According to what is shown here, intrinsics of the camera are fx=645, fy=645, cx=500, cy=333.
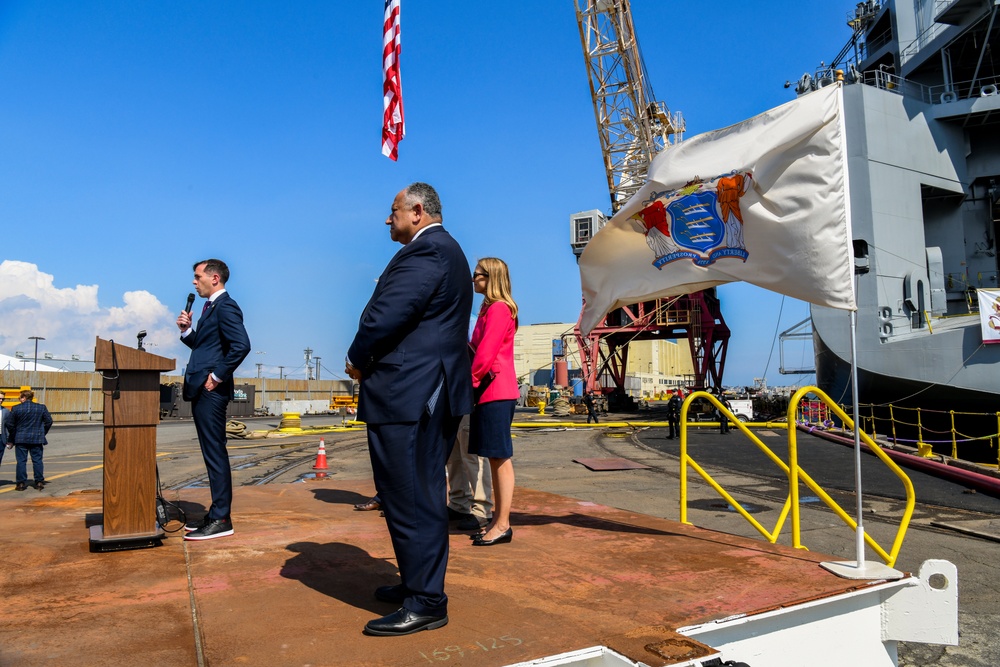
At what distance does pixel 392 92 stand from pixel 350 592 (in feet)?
18.7

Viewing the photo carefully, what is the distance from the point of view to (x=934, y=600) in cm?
276

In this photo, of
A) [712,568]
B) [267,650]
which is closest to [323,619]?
[267,650]

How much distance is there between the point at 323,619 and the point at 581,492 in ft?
20.0

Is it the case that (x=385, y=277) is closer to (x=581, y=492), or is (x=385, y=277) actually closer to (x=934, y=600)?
(x=934, y=600)

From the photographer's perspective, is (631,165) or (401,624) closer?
(401,624)

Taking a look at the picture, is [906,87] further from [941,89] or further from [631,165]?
[631,165]

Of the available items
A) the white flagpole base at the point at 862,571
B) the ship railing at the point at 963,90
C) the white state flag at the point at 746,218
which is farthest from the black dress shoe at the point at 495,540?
the ship railing at the point at 963,90

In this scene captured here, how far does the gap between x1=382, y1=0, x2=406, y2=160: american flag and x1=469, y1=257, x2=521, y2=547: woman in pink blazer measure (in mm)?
3361

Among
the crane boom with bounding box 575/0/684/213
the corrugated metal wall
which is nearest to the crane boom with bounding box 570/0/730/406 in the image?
Result: the crane boom with bounding box 575/0/684/213

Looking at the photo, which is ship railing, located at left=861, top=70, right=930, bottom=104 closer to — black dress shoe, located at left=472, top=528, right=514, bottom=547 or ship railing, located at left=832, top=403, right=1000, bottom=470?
ship railing, located at left=832, top=403, right=1000, bottom=470

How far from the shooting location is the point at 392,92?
705 centimetres

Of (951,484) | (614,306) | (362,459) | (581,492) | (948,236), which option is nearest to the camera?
(614,306)

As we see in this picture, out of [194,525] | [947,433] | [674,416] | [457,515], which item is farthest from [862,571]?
[674,416]

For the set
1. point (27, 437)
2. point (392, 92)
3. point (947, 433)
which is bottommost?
point (947, 433)
